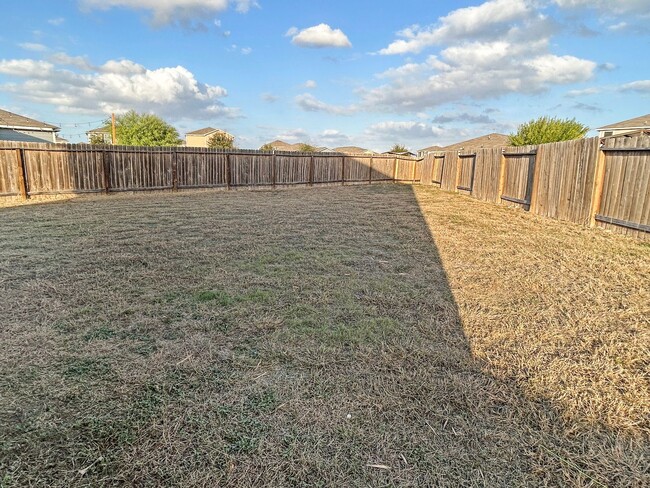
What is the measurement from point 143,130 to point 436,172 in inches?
1052

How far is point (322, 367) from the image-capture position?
94.8 inches

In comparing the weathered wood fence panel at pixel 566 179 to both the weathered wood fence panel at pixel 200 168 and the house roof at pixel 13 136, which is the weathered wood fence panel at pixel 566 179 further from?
the house roof at pixel 13 136

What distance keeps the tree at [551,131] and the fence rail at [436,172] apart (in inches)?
303

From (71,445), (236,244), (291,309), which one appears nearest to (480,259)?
(291,309)

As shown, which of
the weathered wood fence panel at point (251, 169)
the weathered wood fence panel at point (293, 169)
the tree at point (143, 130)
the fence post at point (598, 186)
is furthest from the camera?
the tree at point (143, 130)

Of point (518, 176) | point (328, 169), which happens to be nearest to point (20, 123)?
point (328, 169)

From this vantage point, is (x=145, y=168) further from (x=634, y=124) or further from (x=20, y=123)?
(x=634, y=124)

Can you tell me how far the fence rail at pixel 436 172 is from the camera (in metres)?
5.88

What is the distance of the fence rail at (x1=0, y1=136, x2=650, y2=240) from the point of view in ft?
19.3

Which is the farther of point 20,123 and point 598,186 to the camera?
point 20,123

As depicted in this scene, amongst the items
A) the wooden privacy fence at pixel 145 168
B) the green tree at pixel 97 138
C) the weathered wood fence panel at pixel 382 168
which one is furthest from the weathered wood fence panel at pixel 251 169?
the green tree at pixel 97 138

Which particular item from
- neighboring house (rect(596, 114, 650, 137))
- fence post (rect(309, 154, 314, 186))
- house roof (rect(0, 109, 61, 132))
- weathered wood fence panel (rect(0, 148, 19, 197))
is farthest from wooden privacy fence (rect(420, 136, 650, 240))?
house roof (rect(0, 109, 61, 132))

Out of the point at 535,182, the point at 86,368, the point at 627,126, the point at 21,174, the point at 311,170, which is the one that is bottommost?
the point at 86,368

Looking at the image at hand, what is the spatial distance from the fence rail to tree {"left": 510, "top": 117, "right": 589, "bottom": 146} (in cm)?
770
